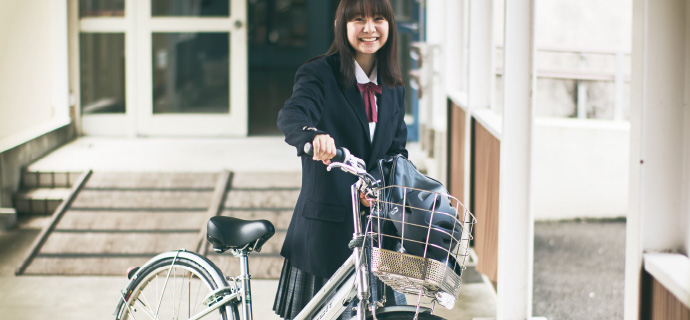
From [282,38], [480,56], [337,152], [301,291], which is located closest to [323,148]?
[337,152]

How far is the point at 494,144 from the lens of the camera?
452 cm

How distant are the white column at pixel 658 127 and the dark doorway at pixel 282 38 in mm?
10868

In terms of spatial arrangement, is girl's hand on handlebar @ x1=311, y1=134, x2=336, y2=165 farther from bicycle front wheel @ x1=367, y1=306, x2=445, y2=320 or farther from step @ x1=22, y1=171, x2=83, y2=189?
step @ x1=22, y1=171, x2=83, y2=189

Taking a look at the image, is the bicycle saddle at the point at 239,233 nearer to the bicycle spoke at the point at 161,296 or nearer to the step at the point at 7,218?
the bicycle spoke at the point at 161,296

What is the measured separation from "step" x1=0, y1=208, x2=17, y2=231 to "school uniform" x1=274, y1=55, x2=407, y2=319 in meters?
3.89

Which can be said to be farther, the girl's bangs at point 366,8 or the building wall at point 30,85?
the building wall at point 30,85

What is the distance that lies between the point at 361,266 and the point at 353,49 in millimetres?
790

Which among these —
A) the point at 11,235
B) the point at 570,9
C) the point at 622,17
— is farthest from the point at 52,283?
the point at 622,17

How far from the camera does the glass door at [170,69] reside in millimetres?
7676

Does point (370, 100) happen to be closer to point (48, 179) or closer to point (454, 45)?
point (454, 45)

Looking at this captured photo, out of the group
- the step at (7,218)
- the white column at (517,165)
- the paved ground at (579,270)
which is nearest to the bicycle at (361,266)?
the white column at (517,165)

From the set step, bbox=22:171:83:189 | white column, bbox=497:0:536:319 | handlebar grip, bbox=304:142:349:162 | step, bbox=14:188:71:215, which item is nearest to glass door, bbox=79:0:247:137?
step, bbox=22:171:83:189

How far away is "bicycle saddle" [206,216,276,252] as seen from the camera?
8.99ft

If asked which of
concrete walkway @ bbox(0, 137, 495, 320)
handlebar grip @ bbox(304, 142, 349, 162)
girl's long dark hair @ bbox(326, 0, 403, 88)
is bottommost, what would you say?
concrete walkway @ bbox(0, 137, 495, 320)
